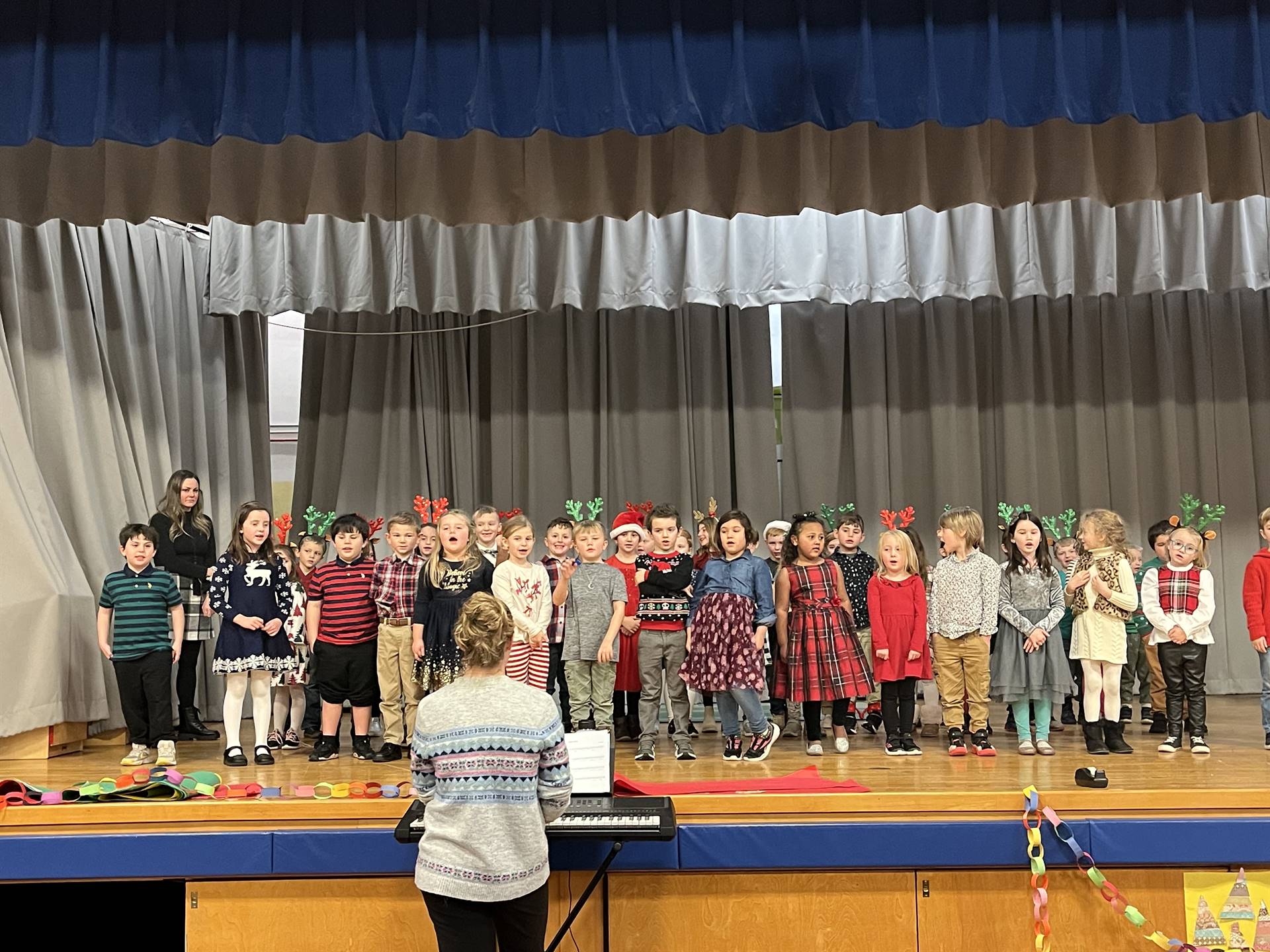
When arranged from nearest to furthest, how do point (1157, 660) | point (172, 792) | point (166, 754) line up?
1. point (172, 792)
2. point (166, 754)
3. point (1157, 660)

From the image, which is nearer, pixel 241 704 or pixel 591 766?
pixel 591 766

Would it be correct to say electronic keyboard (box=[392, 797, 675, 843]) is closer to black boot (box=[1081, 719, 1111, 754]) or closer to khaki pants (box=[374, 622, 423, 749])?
khaki pants (box=[374, 622, 423, 749])

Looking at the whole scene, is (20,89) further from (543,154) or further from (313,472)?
(313,472)

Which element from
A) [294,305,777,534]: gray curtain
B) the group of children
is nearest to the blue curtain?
the group of children

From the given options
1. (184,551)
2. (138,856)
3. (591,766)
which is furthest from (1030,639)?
(184,551)

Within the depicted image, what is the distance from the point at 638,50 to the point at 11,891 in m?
4.54

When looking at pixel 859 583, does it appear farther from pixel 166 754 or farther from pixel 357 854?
pixel 166 754

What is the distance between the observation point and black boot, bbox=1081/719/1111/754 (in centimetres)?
593

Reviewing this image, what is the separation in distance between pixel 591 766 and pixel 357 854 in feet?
3.29

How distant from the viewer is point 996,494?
9.98 m

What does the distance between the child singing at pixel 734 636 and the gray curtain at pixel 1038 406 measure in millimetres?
3850

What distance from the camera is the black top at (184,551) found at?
707 cm

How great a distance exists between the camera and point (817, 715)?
626 cm

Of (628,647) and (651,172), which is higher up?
(651,172)
